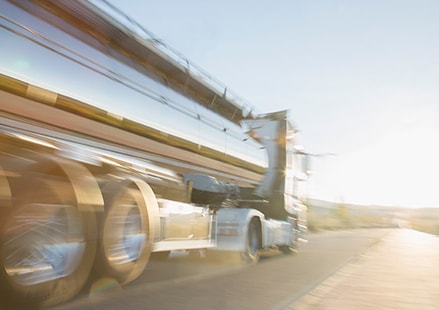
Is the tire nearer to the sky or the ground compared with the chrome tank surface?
nearer to the ground

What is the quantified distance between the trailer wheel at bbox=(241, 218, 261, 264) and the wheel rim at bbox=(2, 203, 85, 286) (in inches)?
194

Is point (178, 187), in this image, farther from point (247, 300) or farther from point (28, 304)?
point (28, 304)

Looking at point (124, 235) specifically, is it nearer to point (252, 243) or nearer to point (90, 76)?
point (90, 76)

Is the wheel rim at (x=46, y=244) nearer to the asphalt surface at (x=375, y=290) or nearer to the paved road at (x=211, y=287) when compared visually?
the paved road at (x=211, y=287)

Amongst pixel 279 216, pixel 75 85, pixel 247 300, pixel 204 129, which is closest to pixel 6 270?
pixel 75 85

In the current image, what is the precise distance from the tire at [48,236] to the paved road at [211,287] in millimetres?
356

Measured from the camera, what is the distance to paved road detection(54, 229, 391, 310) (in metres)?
5.19

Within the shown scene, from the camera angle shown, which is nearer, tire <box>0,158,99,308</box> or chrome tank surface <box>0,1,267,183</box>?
chrome tank surface <box>0,1,267,183</box>

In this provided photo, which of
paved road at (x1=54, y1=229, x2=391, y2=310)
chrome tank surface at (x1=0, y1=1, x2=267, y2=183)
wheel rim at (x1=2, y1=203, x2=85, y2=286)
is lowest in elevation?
paved road at (x1=54, y1=229, x2=391, y2=310)

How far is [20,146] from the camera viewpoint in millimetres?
4062

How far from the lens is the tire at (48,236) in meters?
4.16

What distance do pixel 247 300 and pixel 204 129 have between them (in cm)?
305

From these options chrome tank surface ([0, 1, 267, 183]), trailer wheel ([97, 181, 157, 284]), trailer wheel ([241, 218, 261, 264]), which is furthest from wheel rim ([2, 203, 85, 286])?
trailer wheel ([241, 218, 261, 264])

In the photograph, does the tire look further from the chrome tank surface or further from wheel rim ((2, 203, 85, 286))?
the chrome tank surface
